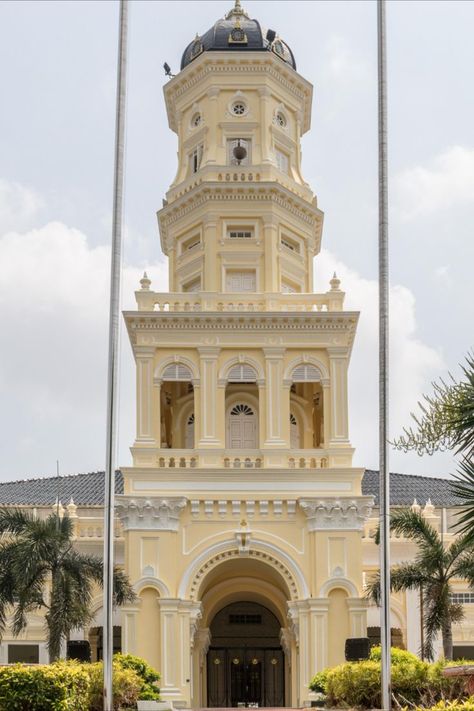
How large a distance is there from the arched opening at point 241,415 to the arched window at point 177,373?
141cm

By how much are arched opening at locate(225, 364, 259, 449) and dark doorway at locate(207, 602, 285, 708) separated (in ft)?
26.0

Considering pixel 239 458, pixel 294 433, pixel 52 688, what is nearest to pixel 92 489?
pixel 294 433

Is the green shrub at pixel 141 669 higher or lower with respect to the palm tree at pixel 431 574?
A: lower

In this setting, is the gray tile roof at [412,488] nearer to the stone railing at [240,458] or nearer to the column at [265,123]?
the stone railing at [240,458]

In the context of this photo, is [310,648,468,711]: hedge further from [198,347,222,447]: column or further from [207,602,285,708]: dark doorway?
[207,602,285,708]: dark doorway

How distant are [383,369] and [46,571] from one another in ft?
45.5

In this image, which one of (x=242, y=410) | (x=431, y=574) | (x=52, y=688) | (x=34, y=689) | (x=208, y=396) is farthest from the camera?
(x=242, y=410)

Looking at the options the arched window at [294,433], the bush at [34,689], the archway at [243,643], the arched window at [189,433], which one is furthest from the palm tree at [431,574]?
the bush at [34,689]

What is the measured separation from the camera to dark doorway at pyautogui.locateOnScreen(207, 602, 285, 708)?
159ft

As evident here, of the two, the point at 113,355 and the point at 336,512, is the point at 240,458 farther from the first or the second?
the point at 113,355

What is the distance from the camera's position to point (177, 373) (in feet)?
142

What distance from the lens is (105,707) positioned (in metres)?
26.2

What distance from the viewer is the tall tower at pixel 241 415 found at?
4103cm

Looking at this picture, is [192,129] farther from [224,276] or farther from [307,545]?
[307,545]
